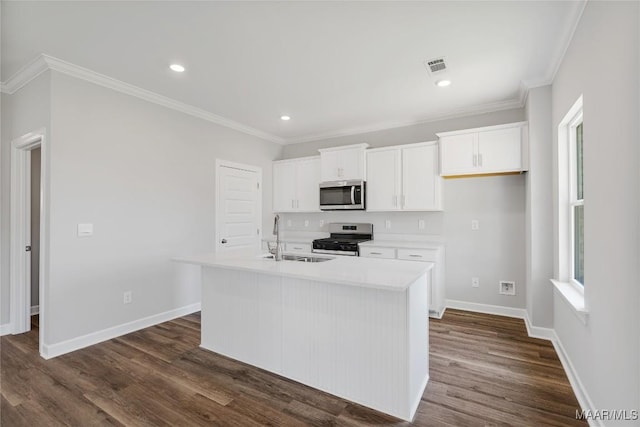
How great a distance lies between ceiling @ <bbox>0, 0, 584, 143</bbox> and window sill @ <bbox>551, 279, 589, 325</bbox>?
1.95 meters

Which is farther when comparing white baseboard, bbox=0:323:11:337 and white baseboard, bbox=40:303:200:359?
white baseboard, bbox=0:323:11:337

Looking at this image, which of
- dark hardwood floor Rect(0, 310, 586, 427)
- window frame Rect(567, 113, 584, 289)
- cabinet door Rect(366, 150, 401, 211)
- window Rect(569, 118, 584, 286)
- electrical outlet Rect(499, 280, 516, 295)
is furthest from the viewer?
cabinet door Rect(366, 150, 401, 211)

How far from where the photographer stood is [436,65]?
2.77m

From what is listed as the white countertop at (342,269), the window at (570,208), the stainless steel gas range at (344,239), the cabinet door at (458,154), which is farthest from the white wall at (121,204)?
the window at (570,208)

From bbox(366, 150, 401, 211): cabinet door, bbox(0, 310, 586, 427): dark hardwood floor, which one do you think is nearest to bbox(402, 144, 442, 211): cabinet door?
bbox(366, 150, 401, 211): cabinet door

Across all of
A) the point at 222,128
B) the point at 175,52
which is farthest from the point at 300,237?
the point at 175,52

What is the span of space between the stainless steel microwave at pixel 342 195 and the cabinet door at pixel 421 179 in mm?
609

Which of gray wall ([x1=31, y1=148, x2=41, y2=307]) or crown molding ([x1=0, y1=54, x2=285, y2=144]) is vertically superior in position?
crown molding ([x1=0, y1=54, x2=285, y2=144])

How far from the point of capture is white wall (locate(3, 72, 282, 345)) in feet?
8.98

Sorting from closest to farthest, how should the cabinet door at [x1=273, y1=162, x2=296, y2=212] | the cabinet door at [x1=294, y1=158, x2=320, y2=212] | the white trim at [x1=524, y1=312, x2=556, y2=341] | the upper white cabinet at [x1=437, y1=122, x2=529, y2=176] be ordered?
1. the white trim at [x1=524, y1=312, x2=556, y2=341]
2. the upper white cabinet at [x1=437, y1=122, x2=529, y2=176]
3. the cabinet door at [x1=294, y1=158, x2=320, y2=212]
4. the cabinet door at [x1=273, y1=162, x2=296, y2=212]

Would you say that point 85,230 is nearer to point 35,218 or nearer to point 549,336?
point 35,218

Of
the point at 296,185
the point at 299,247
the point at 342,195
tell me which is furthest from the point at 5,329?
the point at 342,195

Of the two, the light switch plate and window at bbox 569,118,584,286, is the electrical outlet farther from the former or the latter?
the light switch plate

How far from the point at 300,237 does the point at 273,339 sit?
2975mm
